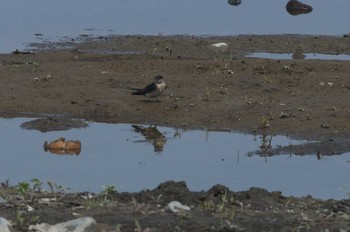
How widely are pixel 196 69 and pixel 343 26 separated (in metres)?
6.15

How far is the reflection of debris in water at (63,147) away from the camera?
13.0m

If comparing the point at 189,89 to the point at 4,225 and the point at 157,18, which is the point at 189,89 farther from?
the point at 4,225

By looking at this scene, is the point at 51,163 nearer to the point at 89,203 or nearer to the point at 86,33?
the point at 89,203

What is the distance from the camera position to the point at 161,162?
1248 cm

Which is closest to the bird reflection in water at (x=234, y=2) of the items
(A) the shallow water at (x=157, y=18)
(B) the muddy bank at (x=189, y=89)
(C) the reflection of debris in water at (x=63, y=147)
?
(A) the shallow water at (x=157, y=18)

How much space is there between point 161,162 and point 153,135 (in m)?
1.80

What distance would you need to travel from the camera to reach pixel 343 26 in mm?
22750

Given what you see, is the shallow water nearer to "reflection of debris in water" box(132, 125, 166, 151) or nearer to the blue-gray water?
the blue-gray water

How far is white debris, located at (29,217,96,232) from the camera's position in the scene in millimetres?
7031

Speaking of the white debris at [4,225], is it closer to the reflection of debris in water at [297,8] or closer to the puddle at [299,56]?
the puddle at [299,56]

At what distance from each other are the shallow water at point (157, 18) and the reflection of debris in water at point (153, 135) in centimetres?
549

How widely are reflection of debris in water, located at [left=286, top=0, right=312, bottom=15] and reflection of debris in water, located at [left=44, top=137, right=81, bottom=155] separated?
11660mm

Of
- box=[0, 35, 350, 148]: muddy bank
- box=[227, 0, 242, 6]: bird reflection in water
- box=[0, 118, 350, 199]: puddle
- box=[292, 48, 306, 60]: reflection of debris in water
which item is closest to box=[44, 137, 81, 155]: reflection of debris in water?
box=[0, 118, 350, 199]: puddle

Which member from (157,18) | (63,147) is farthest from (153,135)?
(157,18)
